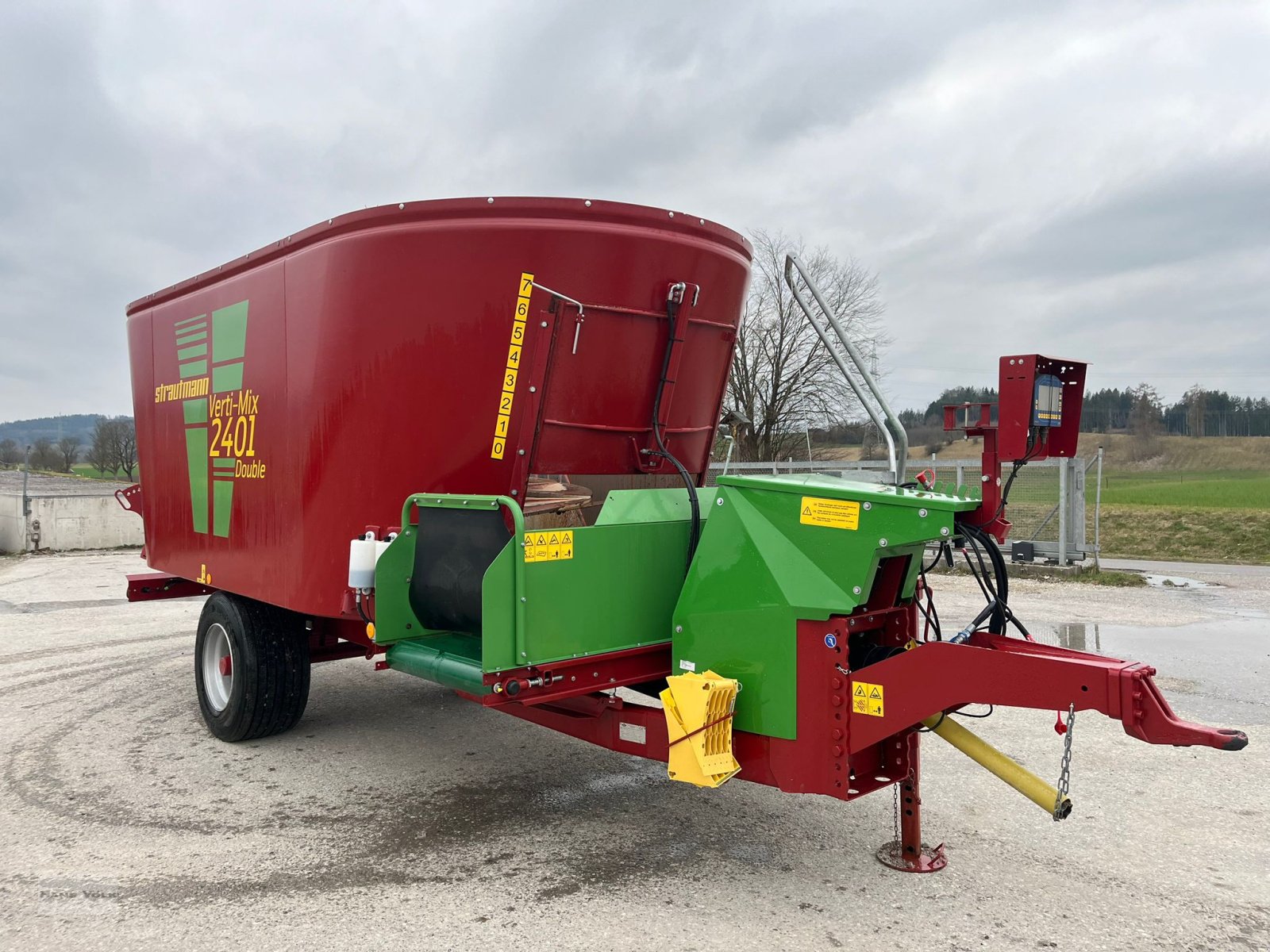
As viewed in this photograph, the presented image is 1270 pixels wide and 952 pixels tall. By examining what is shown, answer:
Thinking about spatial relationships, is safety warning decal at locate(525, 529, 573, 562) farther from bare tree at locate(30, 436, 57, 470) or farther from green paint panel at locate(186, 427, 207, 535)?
bare tree at locate(30, 436, 57, 470)

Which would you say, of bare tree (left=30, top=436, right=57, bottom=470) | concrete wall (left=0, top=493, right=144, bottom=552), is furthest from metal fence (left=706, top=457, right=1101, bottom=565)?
bare tree (left=30, top=436, right=57, bottom=470)

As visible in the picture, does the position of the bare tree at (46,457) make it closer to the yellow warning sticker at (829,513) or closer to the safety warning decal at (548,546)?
the safety warning decal at (548,546)

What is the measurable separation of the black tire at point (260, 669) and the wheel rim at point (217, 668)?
4 centimetres

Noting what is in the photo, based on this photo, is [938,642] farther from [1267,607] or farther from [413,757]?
[1267,607]

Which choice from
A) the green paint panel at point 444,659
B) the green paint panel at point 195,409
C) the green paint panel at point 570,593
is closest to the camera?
the green paint panel at point 570,593

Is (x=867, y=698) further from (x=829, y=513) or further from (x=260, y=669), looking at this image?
(x=260, y=669)

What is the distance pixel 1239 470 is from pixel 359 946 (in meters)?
48.3

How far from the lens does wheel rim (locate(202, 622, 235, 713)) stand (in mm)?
5699

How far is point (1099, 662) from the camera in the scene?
3029 mm

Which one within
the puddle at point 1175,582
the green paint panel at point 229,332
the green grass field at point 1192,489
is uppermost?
the green paint panel at point 229,332

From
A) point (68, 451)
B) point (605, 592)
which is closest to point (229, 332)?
point (605, 592)

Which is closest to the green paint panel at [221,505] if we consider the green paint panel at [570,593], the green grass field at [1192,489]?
the green paint panel at [570,593]

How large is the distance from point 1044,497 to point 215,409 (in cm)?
1283

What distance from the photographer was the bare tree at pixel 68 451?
186ft
